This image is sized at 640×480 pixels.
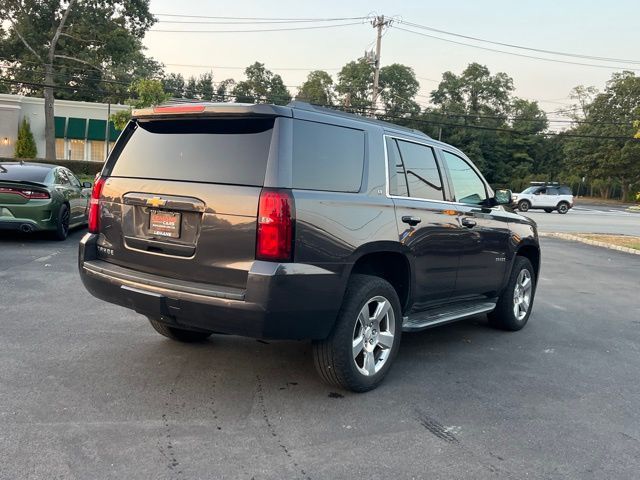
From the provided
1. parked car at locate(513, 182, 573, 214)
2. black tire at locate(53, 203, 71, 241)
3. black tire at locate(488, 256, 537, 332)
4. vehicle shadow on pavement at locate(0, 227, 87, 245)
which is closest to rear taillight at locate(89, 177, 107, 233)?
black tire at locate(488, 256, 537, 332)

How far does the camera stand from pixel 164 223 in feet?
12.7

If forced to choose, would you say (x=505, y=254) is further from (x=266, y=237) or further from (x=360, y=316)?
(x=266, y=237)

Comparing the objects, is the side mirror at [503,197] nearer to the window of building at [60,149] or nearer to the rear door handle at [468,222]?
the rear door handle at [468,222]

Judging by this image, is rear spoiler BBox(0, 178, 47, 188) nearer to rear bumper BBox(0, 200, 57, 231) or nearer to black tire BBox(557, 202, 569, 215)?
rear bumper BBox(0, 200, 57, 231)

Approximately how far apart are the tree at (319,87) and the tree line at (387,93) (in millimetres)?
153

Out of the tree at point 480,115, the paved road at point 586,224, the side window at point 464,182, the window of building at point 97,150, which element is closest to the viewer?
the side window at point 464,182

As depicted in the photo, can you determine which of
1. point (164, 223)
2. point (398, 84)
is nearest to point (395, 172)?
point (164, 223)

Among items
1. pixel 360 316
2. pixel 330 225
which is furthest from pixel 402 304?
pixel 330 225

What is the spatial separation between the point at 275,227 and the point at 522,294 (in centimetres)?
401

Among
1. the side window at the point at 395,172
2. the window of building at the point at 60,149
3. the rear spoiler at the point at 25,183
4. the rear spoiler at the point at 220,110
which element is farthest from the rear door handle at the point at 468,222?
the window of building at the point at 60,149

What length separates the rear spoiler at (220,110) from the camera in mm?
3659

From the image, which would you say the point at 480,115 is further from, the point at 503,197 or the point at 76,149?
the point at 503,197

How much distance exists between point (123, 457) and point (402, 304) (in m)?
2.45

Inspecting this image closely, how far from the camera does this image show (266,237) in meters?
3.49
